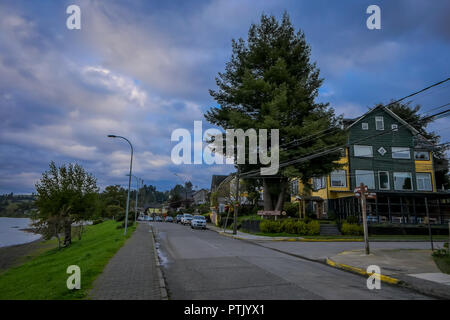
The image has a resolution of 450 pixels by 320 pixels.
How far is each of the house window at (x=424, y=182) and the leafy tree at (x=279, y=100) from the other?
17.9 m

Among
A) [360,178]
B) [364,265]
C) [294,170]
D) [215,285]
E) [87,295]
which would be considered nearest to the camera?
[87,295]

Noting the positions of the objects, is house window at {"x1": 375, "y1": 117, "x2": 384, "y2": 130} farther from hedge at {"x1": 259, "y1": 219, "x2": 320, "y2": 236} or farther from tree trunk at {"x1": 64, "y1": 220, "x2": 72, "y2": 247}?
tree trunk at {"x1": 64, "y1": 220, "x2": 72, "y2": 247}

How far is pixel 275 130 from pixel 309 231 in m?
9.78

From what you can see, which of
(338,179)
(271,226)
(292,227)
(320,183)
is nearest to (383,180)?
(338,179)

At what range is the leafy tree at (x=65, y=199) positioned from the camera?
27.1 meters

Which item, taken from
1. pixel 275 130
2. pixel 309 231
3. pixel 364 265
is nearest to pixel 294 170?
pixel 275 130

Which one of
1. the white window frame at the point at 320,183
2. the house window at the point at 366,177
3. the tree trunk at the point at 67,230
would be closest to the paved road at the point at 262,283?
the tree trunk at the point at 67,230

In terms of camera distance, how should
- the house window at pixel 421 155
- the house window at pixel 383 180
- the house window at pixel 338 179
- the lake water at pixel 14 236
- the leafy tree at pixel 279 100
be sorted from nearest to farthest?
the leafy tree at pixel 279 100, the house window at pixel 338 179, the house window at pixel 383 180, the house window at pixel 421 155, the lake water at pixel 14 236

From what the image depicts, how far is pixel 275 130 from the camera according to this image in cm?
2669

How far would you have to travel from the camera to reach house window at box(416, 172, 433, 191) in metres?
38.8

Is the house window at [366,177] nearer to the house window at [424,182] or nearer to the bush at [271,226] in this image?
the house window at [424,182]
